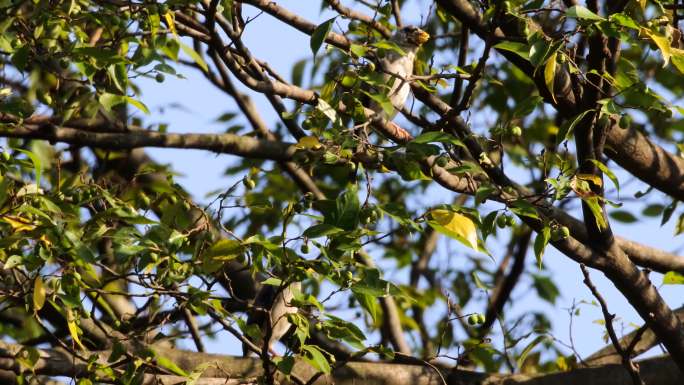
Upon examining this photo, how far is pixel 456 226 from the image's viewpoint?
280cm

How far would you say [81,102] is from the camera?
381 centimetres

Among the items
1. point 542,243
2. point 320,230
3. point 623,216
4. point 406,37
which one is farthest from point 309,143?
point 623,216

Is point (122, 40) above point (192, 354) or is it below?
above

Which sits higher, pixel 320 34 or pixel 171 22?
pixel 171 22

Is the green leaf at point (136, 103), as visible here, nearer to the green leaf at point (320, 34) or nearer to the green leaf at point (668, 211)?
the green leaf at point (320, 34)

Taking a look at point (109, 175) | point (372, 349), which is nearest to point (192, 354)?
point (372, 349)

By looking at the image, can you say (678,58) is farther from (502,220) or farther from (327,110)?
(327,110)

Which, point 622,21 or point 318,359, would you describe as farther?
point 318,359

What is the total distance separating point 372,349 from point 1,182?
124cm

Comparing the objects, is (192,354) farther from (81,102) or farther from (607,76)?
(607,76)

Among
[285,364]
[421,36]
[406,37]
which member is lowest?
[285,364]

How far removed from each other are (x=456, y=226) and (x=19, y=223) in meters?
1.30

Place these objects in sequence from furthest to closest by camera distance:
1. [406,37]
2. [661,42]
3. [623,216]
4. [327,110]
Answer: [623,216]
[406,37]
[327,110]
[661,42]

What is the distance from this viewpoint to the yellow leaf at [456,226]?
2793 mm
